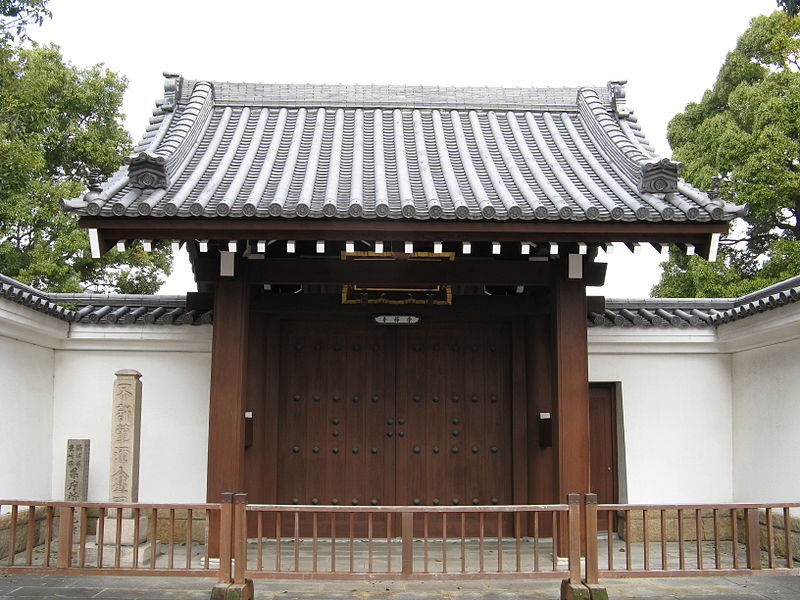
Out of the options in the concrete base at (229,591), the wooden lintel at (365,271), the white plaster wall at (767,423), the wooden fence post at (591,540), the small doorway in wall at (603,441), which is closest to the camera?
the concrete base at (229,591)

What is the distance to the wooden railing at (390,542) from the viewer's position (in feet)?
20.7

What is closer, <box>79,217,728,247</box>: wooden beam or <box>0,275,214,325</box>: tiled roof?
<box>79,217,728,247</box>: wooden beam

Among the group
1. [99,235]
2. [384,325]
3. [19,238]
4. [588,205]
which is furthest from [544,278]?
[19,238]

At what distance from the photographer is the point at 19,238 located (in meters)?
17.8

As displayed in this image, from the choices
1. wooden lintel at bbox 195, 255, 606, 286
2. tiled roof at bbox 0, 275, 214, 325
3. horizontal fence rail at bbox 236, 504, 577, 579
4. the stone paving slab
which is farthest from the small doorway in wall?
tiled roof at bbox 0, 275, 214, 325

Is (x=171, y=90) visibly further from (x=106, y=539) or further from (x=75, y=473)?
(x=106, y=539)

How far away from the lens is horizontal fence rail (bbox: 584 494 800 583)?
6.36 metres

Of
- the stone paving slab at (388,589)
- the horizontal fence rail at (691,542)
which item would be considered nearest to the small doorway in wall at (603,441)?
the horizontal fence rail at (691,542)

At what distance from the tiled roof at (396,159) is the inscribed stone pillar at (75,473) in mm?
3468

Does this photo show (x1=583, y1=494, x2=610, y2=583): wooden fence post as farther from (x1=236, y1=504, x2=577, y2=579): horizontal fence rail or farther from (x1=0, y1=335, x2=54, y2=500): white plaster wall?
(x1=0, y1=335, x2=54, y2=500): white plaster wall

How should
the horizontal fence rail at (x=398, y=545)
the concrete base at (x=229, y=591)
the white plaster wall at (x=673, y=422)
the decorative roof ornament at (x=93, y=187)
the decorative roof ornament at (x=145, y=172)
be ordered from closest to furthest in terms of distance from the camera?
the concrete base at (x=229, y=591), the decorative roof ornament at (x=93, y=187), the horizontal fence rail at (x=398, y=545), the decorative roof ornament at (x=145, y=172), the white plaster wall at (x=673, y=422)

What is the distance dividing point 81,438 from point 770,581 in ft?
26.7

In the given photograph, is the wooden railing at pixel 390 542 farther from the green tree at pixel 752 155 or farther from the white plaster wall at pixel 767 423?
the green tree at pixel 752 155

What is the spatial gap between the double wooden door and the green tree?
739 cm
